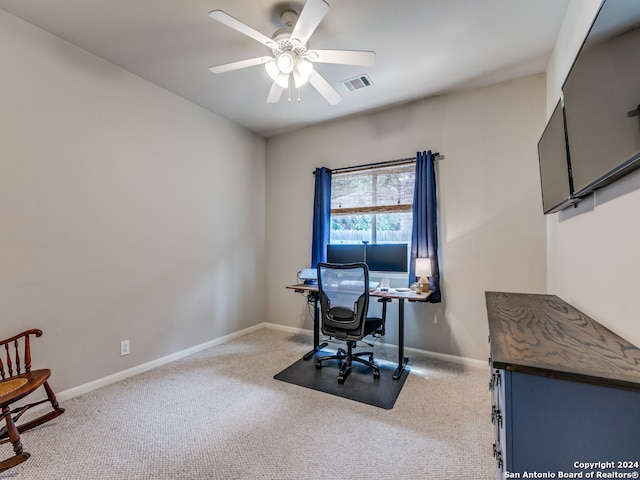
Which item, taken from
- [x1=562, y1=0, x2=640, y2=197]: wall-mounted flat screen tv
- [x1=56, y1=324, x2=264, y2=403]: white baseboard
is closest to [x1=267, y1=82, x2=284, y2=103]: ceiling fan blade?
[x1=562, y1=0, x2=640, y2=197]: wall-mounted flat screen tv

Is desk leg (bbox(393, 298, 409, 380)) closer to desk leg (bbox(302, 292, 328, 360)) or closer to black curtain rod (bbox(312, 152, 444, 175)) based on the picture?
desk leg (bbox(302, 292, 328, 360))

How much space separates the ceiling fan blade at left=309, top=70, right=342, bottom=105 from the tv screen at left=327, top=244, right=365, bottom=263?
1529 mm

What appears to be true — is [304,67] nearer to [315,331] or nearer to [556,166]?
[556,166]

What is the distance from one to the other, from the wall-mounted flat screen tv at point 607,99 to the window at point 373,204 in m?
1.88

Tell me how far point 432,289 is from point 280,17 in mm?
2662

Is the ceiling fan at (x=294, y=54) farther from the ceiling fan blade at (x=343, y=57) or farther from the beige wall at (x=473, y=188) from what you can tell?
the beige wall at (x=473, y=188)

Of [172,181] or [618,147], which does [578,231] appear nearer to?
[618,147]

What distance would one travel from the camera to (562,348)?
3.34 feet

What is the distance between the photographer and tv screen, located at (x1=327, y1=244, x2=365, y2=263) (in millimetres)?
3242

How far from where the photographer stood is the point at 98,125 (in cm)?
248

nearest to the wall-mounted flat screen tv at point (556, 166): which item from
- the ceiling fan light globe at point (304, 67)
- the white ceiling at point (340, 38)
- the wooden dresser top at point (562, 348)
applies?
the wooden dresser top at point (562, 348)

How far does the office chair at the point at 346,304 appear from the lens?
255 centimetres

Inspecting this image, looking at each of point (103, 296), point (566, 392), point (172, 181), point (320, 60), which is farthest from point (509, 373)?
point (172, 181)

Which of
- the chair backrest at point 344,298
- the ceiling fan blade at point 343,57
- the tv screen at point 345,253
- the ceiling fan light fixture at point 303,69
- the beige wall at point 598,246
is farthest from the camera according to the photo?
the tv screen at point 345,253
